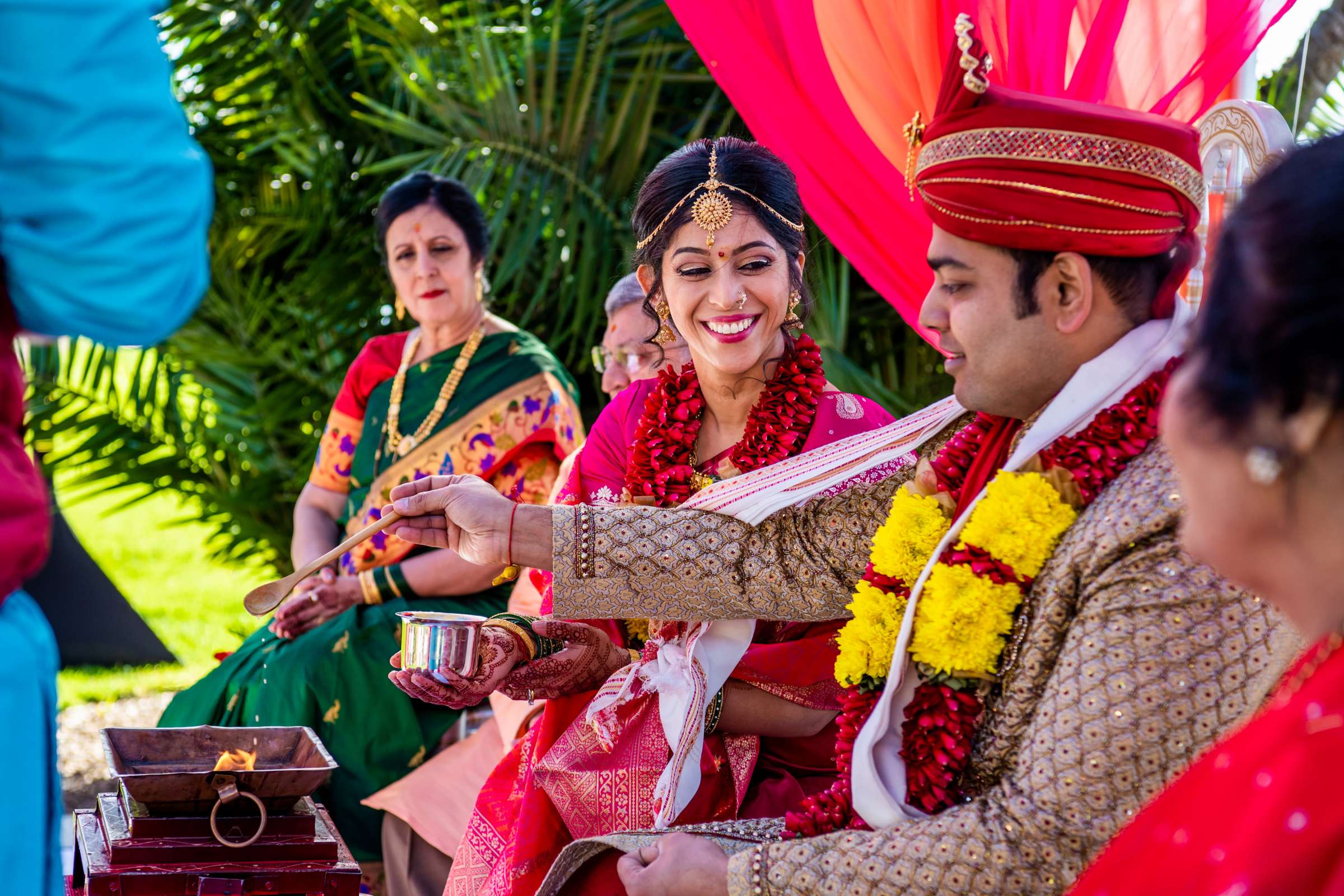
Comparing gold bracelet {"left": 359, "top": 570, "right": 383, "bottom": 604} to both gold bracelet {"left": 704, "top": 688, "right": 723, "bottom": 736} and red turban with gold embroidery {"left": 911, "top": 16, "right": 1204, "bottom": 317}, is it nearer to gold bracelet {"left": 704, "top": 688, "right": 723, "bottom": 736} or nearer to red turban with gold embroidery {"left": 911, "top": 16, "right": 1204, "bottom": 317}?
gold bracelet {"left": 704, "top": 688, "right": 723, "bottom": 736}

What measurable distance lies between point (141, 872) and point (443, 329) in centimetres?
246

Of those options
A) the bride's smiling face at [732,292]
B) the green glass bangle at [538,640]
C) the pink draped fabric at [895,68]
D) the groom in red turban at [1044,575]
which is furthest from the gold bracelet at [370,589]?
the groom in red turban at [1044,575]

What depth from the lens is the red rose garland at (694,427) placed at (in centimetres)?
273

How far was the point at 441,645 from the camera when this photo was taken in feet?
7.97

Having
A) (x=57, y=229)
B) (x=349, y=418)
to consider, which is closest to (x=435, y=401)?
(x=349, y=418)

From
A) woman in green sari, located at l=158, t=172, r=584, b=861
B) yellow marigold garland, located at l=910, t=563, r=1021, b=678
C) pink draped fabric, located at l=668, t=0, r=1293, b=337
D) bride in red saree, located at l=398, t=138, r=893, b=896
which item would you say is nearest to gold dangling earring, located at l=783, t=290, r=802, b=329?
bride in red saree, located at l=398, t=138, r=893, b=896

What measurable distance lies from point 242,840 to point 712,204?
60.0 inches

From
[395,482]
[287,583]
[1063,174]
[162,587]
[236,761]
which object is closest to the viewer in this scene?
[1063,174]

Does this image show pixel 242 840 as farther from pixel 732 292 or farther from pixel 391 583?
pixel 391 583

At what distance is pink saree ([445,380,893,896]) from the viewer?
98.9 inches

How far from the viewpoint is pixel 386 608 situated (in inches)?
160

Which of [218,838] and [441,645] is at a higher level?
[441,645]

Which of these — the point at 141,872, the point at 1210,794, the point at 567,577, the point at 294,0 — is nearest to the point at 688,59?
the point at 294,0

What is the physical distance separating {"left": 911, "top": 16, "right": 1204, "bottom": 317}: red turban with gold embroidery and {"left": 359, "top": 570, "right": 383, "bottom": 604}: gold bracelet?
2667 mm
